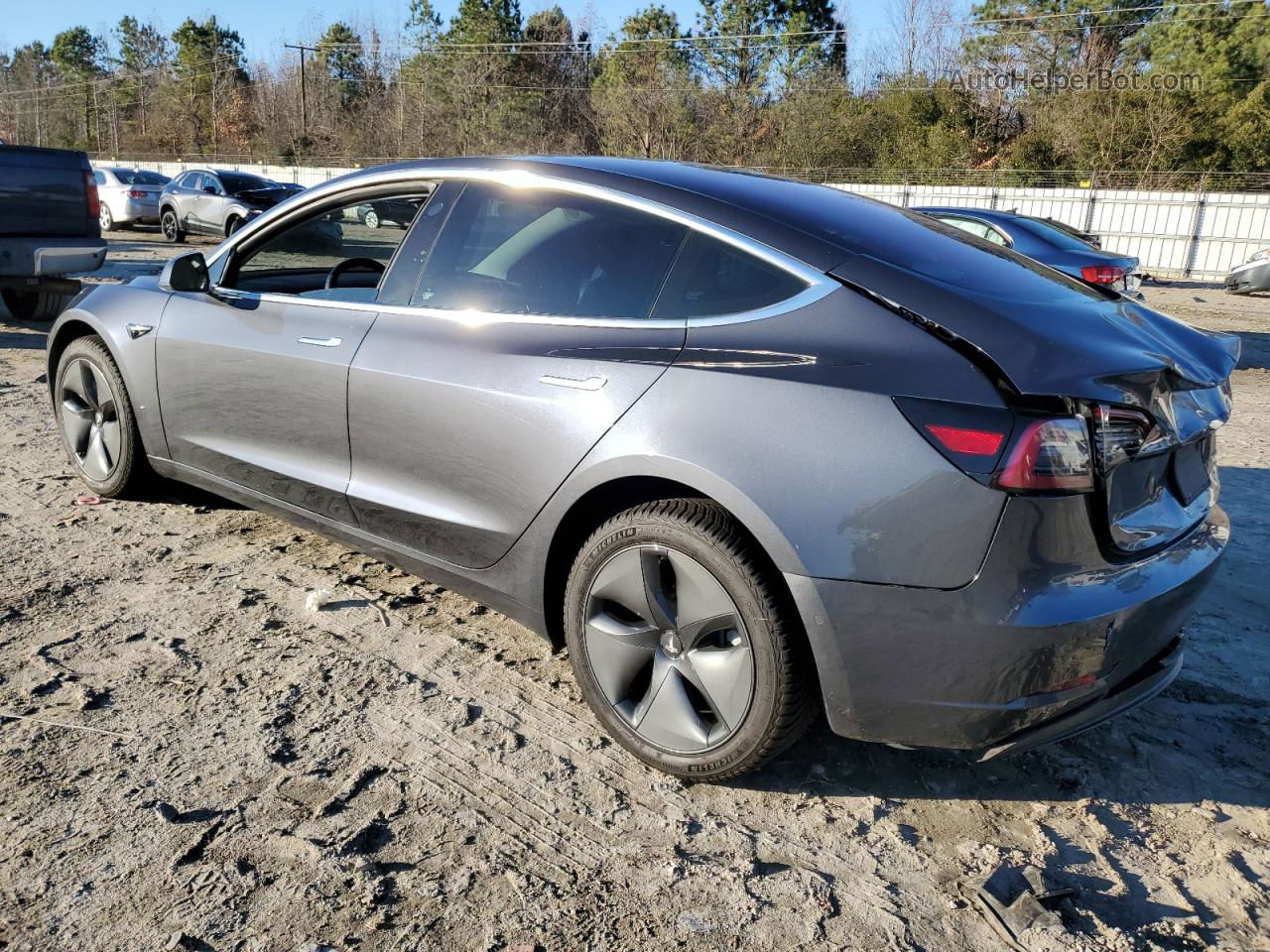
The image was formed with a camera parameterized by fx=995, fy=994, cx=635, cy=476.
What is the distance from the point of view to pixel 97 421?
4.68m

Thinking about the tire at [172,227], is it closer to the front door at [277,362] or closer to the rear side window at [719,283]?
the front door at [277,362]

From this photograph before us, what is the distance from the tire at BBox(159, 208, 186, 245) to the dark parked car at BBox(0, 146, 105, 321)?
13.6 metres

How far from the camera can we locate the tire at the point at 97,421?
4.48 m

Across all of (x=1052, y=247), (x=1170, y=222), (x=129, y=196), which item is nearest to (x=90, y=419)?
(x=1052, y=247)

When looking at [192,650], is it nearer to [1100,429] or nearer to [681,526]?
[681,526]

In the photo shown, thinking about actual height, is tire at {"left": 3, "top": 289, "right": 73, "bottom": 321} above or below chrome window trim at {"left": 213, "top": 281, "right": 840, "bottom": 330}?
below

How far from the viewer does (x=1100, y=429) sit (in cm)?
229

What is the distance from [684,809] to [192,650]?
1783 millimetres

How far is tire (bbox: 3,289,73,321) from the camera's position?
1036cm

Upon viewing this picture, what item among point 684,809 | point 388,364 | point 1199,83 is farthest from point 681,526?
point 1199,83

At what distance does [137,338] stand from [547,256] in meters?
2.21

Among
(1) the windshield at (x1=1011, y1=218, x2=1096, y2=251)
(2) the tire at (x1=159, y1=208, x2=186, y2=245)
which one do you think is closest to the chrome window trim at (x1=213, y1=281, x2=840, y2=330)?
(1) the windshield at (x1=1011, y1=218, x2=1096, y2=251)

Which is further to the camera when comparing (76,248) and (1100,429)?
(76,248)

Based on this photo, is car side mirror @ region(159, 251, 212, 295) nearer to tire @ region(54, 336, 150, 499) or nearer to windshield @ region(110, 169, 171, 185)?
tire @ region(54, 336, 150, 499)
